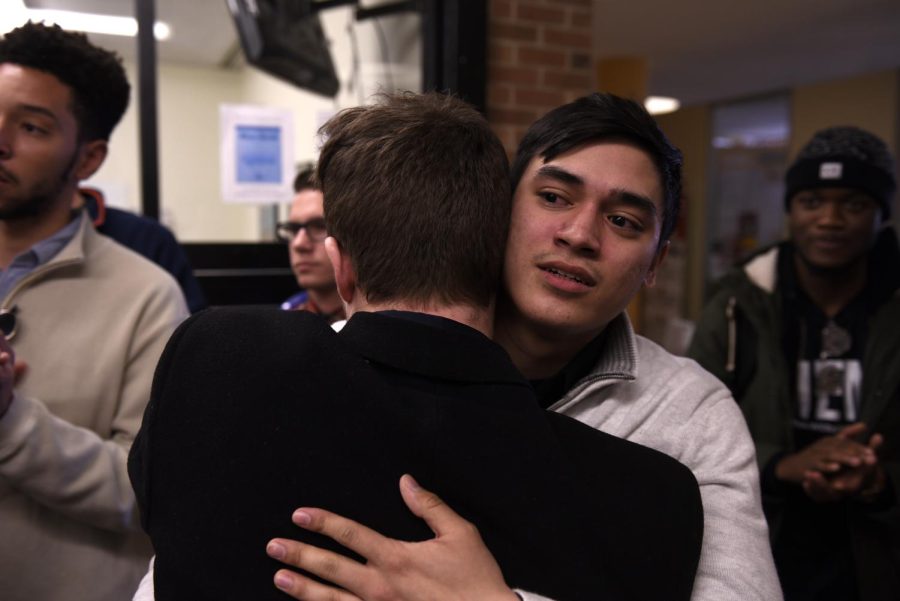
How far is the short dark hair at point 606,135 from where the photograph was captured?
110 centimetres

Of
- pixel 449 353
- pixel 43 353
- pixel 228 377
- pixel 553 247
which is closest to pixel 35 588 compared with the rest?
pixel 43 353

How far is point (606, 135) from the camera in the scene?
1106 mm

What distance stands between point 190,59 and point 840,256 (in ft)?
17.8

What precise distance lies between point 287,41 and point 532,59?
3.45 feet

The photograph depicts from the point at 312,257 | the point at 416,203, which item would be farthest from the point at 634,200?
the point at 312,257

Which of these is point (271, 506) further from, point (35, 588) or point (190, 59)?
point (190, 59)

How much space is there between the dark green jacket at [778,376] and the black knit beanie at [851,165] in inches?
6.7

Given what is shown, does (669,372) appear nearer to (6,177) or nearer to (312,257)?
(6,177)

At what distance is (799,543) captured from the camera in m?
1.88

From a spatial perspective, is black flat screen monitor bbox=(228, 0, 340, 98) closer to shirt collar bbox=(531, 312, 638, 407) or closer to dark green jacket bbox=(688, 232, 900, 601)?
dark green jacket bbox=(688, 232, 900, 601)

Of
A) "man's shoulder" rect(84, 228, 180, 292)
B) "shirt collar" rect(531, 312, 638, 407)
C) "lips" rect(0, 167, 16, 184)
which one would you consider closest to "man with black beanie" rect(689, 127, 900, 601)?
"shirt collar" rect(531, 312, 638, 407)

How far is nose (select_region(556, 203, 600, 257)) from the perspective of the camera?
1.05 meters

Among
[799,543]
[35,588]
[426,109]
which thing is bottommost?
[799,543]

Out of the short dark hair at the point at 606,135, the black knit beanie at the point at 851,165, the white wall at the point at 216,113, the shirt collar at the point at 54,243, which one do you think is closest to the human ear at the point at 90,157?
the shirt collar at the point at 54,243
